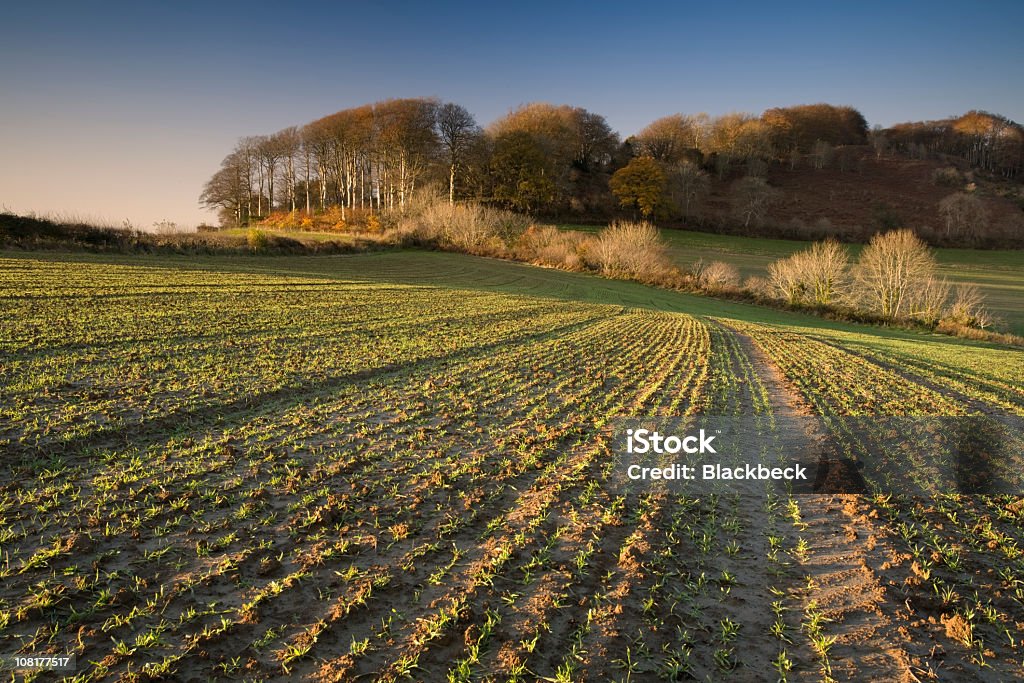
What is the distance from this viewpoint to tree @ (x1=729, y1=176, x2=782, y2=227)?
7731cm

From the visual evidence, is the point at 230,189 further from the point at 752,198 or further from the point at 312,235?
the point at 752,198

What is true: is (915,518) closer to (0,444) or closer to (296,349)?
(0,444)

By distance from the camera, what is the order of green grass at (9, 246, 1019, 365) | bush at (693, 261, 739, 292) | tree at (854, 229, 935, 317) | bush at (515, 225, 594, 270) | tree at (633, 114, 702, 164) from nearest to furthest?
green grass at (9, 246, 1019, 365) → tree at (854, 229, 935, 317) → bush at (693, 261, 739, 292) → bush at (515, 225, 594, 270) → tree at (633, 114, 702, 164)

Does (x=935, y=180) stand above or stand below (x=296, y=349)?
above

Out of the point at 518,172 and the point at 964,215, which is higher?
the point at 518,172

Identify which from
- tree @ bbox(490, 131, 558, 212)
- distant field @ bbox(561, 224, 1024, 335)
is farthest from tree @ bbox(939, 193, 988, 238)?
tree @ bbox(490, 131, 558, 212)

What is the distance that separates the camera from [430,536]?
5328 mm

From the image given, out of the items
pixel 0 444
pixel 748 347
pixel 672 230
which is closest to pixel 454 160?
pixel 672 230

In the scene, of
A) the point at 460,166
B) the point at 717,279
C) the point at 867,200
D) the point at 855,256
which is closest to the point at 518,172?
the point at 460,166

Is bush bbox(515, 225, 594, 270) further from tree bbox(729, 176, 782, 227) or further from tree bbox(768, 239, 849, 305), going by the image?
tree bbox(729, 176, 782, 227)

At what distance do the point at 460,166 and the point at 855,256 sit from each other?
49168mm

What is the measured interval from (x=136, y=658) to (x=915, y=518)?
783 cm

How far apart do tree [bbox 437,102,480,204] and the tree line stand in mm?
120

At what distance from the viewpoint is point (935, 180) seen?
89062 millimetres
